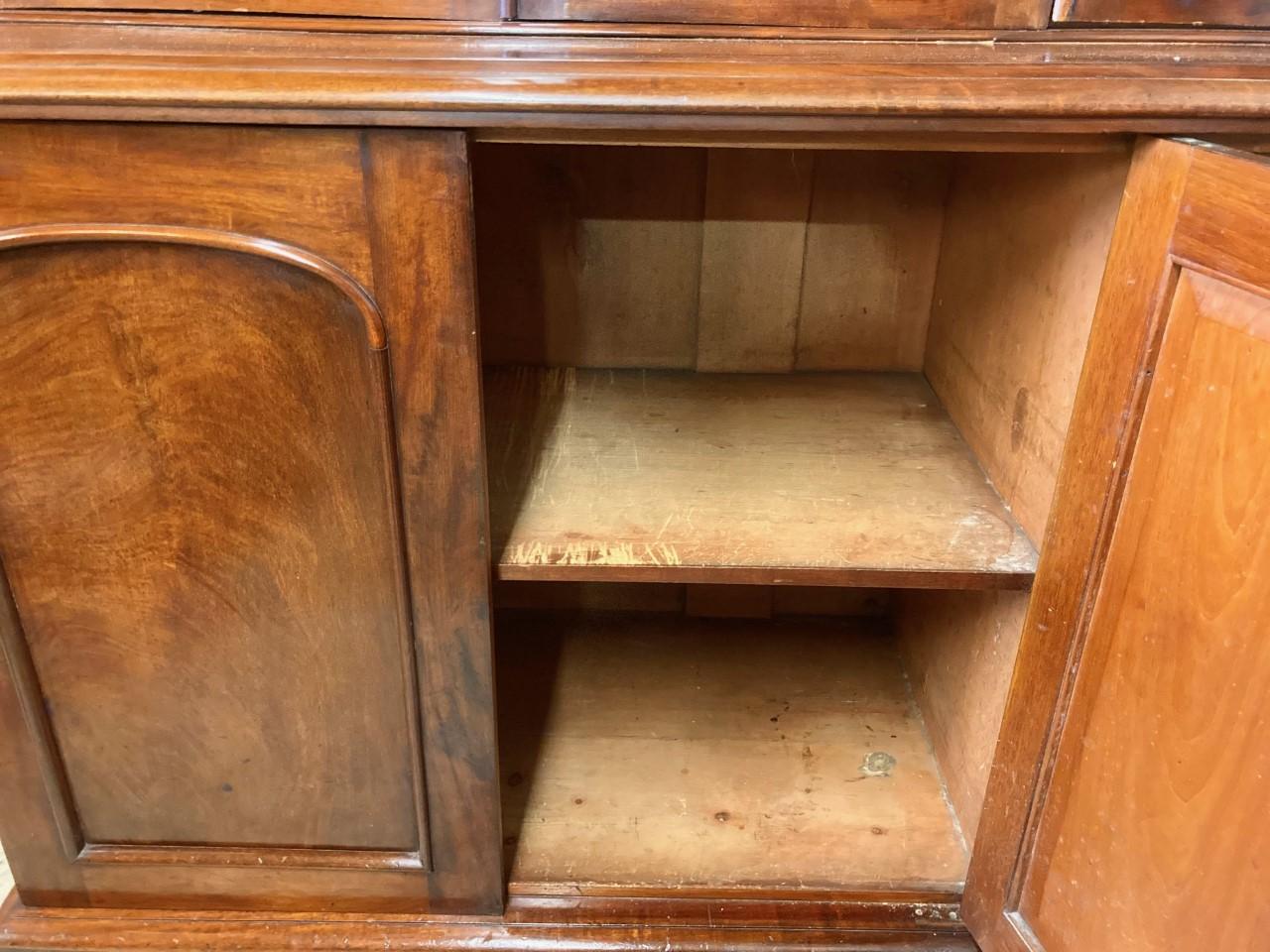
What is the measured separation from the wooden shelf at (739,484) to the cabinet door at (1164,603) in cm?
11

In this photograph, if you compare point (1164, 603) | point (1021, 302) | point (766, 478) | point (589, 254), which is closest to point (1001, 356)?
point (1021, 302)

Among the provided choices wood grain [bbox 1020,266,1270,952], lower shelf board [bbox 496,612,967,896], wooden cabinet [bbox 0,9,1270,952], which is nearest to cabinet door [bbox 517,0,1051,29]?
wooden cabinet [bbox 0,9,1270,952]

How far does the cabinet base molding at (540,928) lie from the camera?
37.4 inches

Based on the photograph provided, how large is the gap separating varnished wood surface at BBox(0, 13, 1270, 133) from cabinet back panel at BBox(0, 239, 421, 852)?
11cm

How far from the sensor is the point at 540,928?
0.96 meters

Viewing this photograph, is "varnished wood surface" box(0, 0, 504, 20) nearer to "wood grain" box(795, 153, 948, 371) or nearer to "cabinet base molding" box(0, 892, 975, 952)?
"wood grain" box(795, 153, 948, 371)

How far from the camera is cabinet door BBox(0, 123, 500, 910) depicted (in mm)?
677

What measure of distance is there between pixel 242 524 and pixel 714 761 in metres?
0.62

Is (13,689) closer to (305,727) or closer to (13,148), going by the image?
(305,727)

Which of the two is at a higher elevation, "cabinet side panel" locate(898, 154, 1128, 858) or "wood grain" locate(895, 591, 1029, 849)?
"cabinet side panel" locate(898, 154, 1128, 858)

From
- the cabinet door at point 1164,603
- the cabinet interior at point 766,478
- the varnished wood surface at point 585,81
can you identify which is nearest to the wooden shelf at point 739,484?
the cabinet interior at point 766,478

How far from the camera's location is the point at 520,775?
3.69 feet

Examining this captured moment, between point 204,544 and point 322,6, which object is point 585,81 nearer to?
point 322,6

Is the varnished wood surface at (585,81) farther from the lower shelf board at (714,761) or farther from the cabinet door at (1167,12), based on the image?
the lower shelf board at (714,761)
